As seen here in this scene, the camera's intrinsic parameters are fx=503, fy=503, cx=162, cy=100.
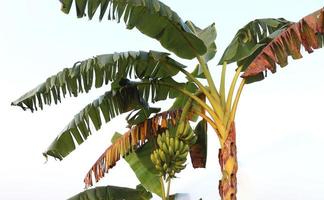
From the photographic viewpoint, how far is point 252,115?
19.3 feet

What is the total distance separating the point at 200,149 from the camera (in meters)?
4.48

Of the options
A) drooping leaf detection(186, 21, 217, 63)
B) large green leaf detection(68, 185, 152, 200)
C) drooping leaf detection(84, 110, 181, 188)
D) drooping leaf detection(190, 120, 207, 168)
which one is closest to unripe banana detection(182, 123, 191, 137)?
drooping leaf detection(84, 110, 181, 188)

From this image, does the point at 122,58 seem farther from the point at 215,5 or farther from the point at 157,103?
the point at 215,5

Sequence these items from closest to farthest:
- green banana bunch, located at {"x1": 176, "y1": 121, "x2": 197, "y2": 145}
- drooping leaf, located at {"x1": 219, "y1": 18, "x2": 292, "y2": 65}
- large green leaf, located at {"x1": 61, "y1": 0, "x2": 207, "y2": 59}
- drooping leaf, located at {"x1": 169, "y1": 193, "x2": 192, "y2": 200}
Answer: large green leaf, located at {"x1": 61, "y1": 0, "x2": 207, "y2": 59} → green banana bunch, located at {"x1": 176, "y1": 121, "x2": 197, "y2": 145} → drooping leaf, located at {"x1": 219, "y1": 18, "x2": 292, "y2": 65} → drooping leaf, located at {"x1": 169, "y1": 193, "x2": 192, "y2": 200}

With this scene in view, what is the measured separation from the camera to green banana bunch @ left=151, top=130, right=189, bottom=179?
336 cm

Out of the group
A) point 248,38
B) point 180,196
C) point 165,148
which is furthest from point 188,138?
point 180,196

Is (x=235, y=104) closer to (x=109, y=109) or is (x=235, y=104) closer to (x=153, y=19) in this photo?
(x=153, y=19)

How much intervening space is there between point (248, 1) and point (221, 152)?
259cm

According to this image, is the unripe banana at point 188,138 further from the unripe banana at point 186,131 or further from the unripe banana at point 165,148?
the unripe banana at point 165,148

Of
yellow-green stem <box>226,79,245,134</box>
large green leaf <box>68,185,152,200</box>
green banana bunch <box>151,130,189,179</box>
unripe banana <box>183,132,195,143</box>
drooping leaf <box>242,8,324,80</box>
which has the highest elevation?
drooping leaf <box>242,8,324,80</box>

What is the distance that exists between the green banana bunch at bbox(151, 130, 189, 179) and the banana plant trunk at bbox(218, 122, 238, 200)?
279mm

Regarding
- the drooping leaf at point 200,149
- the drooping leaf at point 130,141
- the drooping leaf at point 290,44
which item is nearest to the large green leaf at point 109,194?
the drooping leaf at point 130,141

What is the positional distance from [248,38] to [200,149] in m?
1.10

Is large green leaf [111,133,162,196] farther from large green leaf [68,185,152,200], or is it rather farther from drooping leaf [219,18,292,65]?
drooping leaf [219,18,292,65]
